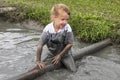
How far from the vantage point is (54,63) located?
242 inches

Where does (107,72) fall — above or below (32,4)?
below

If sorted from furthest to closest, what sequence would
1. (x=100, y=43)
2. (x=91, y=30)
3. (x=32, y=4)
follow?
(x=32, y=4)
(x=91, y=30)
(x=100, y=43)

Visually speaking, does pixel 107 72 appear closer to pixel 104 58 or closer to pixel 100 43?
pixel 104 58

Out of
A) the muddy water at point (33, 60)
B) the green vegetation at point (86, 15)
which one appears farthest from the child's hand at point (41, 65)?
the green vegetation at point (86, 15)

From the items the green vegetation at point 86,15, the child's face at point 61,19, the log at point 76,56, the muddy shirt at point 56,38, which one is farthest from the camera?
the green vegetation at point 86,15

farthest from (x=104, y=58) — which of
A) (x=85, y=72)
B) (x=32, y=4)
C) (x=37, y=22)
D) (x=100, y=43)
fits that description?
(x=32, y=4)

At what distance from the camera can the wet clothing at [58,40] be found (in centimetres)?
612

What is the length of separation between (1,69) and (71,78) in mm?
1414

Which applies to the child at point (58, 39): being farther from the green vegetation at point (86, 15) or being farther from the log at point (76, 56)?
the green vegetation at point (86, 15)

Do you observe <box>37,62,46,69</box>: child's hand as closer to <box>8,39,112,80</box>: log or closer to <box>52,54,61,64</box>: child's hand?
<box>8,39,112,80</box>: log

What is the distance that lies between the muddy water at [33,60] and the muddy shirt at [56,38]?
0.45 metres

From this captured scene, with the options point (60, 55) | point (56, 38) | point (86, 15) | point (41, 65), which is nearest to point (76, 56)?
point (60, 55)

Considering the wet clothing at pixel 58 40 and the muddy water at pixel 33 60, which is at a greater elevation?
the wet clothing at pixel 58 40

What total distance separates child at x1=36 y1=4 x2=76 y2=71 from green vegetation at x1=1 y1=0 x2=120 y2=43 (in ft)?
6.27
